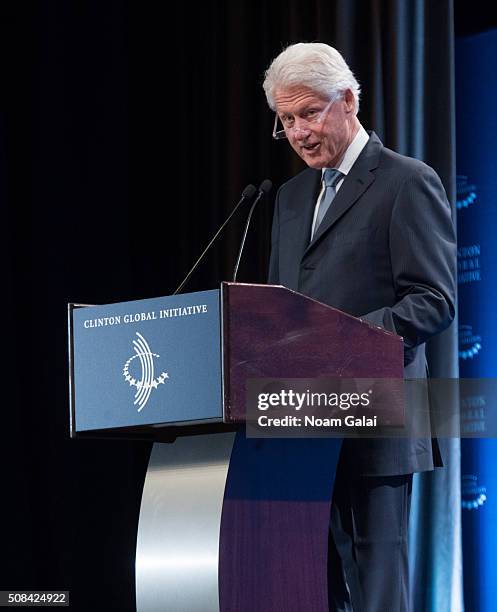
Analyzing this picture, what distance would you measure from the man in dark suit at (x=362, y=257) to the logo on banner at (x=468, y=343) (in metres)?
1.10

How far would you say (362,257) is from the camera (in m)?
2.50

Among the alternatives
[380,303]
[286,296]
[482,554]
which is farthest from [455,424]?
[286,296]

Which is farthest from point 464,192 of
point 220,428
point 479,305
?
point 220,428

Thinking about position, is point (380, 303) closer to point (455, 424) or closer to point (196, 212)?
point (455, 424)

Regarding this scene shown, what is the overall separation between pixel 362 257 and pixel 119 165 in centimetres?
201

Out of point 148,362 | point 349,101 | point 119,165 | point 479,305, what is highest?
point 119,165

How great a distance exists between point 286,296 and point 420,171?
2.11 ft

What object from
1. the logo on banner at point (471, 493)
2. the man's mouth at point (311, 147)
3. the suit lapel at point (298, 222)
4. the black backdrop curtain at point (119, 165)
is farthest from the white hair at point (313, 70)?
the logo on banner at point (471, 493)

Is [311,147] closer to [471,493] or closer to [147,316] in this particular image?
[147,316]

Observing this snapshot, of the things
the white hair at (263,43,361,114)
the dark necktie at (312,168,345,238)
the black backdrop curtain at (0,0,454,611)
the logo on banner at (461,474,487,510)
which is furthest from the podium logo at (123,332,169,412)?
the logo on banner at (461,474,487,510)

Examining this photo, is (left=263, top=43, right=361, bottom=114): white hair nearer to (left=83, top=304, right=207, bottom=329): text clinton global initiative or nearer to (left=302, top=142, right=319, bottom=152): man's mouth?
(left=302, top=142, right=319, bottom=152): man's mouth

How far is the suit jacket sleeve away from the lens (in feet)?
7.68

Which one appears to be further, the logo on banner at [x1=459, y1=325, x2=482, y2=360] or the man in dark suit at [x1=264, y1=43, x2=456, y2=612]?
the logo on banner at [x1=459, y1=325, x2=482, y2=360]

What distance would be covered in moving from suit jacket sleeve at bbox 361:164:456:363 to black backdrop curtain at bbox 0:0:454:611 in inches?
45.8
